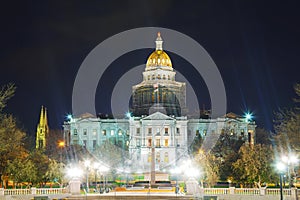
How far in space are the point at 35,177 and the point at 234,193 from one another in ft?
58.7

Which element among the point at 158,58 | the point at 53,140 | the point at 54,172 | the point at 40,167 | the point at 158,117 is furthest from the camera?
the point at 158,58

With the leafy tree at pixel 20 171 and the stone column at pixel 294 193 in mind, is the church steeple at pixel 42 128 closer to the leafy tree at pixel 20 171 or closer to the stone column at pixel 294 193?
the leafy tree at pixel 20 171

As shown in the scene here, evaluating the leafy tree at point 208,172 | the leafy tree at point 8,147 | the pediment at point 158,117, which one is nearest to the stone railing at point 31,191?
the leafy tree at point 8,147

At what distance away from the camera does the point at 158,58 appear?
12531 cm

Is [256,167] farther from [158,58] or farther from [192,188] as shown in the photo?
[158,58]

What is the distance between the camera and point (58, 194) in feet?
126

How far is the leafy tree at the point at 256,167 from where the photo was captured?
144 ft

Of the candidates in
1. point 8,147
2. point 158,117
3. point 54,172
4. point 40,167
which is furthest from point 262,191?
point 158,117

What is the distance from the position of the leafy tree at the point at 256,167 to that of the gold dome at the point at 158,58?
8048 cm

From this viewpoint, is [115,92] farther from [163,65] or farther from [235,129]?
[235,129]

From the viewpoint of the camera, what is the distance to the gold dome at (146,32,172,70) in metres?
125

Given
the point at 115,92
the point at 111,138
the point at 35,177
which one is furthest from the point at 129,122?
the point at 35,177

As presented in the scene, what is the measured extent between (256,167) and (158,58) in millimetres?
83014

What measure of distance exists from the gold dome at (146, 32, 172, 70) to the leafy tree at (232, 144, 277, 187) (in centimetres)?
8048
